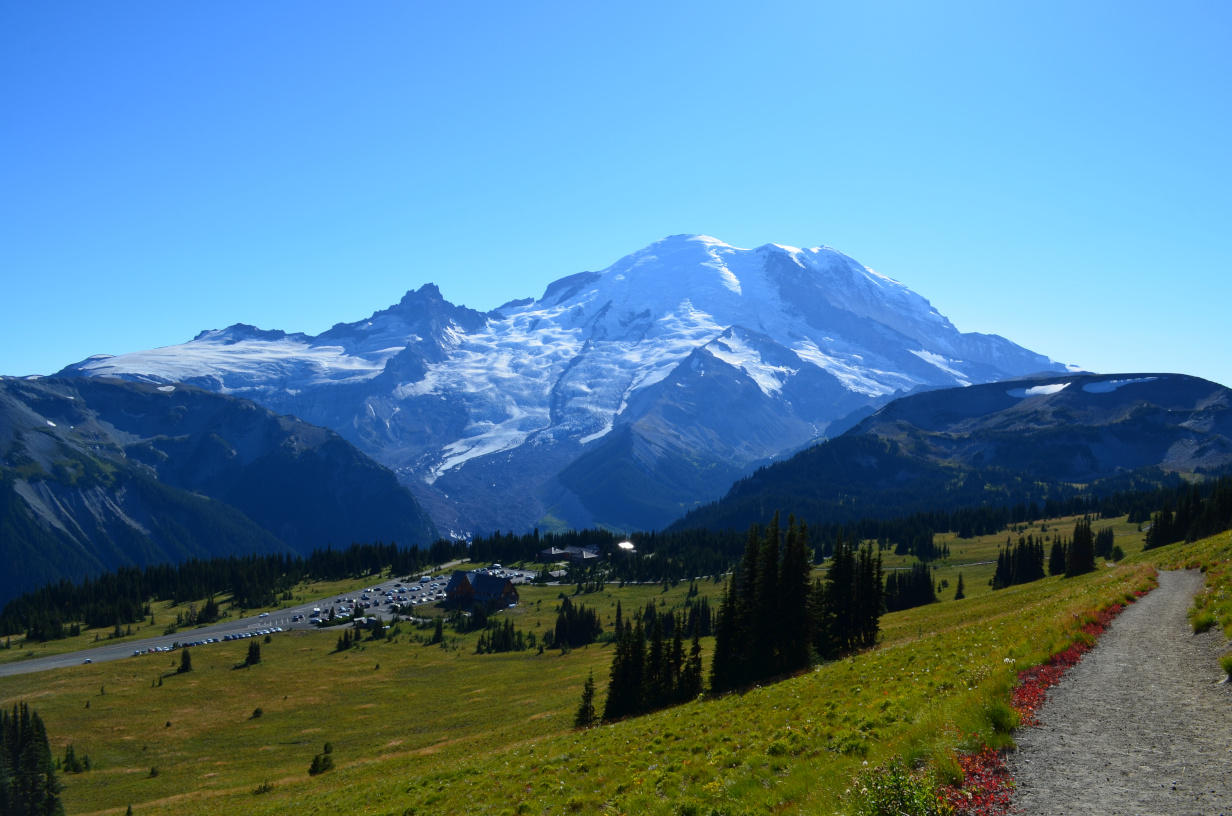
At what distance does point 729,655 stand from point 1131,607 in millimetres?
31874

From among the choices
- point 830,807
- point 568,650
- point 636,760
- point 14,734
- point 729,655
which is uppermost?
point 830,807

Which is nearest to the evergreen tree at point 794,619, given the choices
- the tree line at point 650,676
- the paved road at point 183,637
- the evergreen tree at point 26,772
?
the tree line at point 650,676

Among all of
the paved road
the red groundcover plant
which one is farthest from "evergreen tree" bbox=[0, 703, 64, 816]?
the red groundcover plant

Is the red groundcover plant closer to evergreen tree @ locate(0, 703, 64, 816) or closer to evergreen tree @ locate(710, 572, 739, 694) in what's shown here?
evergreen tree @ locate(710, 572, 739, 694)

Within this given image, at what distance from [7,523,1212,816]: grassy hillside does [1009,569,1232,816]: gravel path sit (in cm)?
137

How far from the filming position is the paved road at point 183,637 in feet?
406

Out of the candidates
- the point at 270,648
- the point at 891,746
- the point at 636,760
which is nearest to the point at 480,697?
the point at 270,648

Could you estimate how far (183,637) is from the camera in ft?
481

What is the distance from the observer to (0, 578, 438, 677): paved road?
124m

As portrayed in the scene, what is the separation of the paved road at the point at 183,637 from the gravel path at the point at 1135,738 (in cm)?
14700

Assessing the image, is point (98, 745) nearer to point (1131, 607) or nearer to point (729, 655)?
point (729, 655)

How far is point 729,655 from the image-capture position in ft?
197

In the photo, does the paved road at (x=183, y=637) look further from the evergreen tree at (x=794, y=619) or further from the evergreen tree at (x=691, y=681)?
the evergreen tree at (x=794, y=619)

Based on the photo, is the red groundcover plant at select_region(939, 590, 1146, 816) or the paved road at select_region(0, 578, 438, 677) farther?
the paved road at select_region(0, 578, 438, 677)
